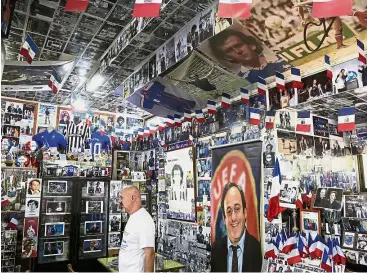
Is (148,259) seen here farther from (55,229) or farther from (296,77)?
(55,229)

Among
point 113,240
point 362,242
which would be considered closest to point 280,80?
point 362,242

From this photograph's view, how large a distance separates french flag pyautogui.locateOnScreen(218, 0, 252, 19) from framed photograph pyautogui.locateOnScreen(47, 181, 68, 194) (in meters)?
5.51

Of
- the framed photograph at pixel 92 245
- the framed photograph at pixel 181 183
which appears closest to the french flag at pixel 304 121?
the framed photograph at pixel 181 183

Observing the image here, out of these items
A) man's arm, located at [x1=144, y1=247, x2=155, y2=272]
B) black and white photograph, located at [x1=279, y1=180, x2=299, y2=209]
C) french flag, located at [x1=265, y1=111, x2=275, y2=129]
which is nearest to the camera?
man's arm, located at [x1=144, y1=247, x2=155, y2=272]

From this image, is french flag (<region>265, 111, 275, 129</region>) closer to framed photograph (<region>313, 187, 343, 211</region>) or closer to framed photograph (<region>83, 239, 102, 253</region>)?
framed photograph (<region>313, 187, 343, 211</region>)

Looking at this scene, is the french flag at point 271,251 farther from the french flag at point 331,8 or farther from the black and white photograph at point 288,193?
the french flag at point 331,8

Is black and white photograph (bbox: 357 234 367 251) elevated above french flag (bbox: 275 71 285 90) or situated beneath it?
situated beneath

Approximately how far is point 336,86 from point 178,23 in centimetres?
194

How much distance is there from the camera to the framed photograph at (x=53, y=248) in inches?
232

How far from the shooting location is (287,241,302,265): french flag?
3.40 metres

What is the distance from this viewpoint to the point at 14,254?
18.7 feet

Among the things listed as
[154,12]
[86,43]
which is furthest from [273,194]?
[86,43]

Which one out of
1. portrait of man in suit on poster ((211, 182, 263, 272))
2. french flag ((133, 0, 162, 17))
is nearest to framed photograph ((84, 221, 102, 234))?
portrait of man in suit on poster ((211, 182, 263, 272))

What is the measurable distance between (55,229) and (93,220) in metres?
0.76
